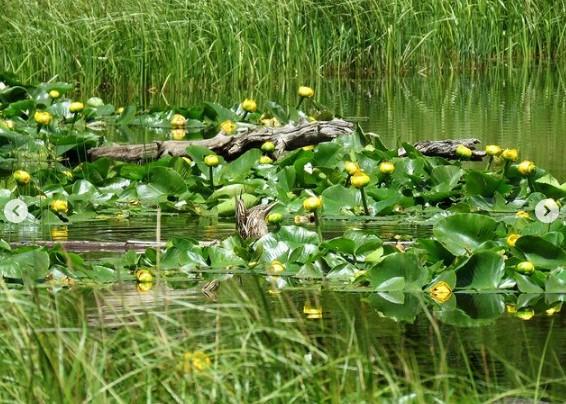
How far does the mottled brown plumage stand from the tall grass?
302 inches

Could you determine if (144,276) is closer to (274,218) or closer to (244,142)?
(274,218)

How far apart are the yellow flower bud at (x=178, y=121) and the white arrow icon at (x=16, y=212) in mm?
3226

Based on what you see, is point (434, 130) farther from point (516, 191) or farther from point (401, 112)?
point (516, 191)

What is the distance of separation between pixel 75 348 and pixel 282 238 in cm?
246

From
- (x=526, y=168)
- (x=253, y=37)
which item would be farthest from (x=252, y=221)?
(x=253, y=37)

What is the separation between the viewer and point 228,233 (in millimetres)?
7473

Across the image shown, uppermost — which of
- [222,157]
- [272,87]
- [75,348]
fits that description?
[75,348]

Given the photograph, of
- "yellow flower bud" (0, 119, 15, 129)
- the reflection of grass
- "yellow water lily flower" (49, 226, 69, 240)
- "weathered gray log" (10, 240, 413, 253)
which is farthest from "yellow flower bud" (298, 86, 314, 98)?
the reflection of grass

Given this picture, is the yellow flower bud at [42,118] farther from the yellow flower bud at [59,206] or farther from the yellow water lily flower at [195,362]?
the yellow water lily flower at [195,362]

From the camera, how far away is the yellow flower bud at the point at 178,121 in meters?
10.5

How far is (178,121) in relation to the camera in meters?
10.5

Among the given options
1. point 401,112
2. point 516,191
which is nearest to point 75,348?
point 516,191

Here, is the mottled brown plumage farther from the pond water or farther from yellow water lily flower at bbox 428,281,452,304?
yellow water lily flower at bbox 428,281,452,304

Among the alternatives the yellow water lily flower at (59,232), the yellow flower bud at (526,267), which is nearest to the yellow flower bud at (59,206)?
the yellow water lily flower at (59,232)
